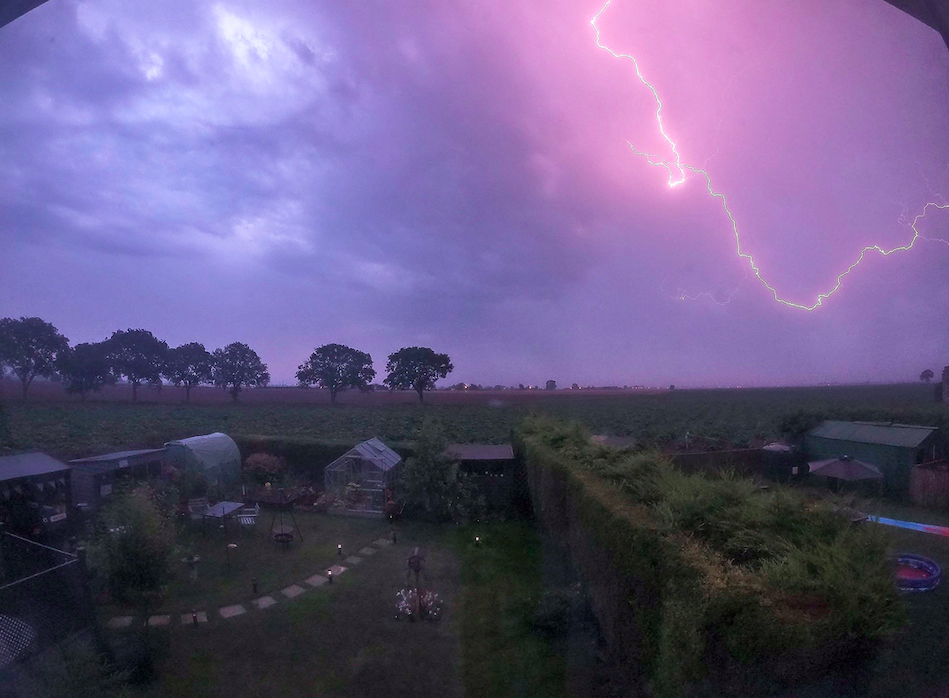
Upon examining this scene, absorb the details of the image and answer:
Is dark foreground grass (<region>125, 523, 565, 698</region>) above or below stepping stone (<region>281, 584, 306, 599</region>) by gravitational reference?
above

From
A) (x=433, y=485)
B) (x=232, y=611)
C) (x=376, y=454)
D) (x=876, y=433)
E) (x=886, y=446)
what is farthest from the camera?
(x=876, y=433)

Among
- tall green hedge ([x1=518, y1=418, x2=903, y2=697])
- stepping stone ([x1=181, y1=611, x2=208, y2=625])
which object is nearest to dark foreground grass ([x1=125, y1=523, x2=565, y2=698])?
stepping stone ([x1=181, y1=611, x2=208, y2=625])

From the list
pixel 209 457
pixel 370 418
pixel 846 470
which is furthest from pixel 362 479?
pixel 846 470

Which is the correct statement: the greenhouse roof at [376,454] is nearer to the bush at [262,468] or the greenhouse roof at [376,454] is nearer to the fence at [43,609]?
the bush at [262,468]

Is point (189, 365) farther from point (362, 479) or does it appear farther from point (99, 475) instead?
point (362, 479)

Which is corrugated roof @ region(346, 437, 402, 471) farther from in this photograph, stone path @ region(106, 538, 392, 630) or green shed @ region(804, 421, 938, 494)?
green shed @ region(804, 421, 938, 494)

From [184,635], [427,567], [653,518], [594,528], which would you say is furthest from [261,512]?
[653,518]

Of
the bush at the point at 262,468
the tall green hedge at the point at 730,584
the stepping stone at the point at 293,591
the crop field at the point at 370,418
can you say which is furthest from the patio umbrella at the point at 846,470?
the bush at the point at 262,468
